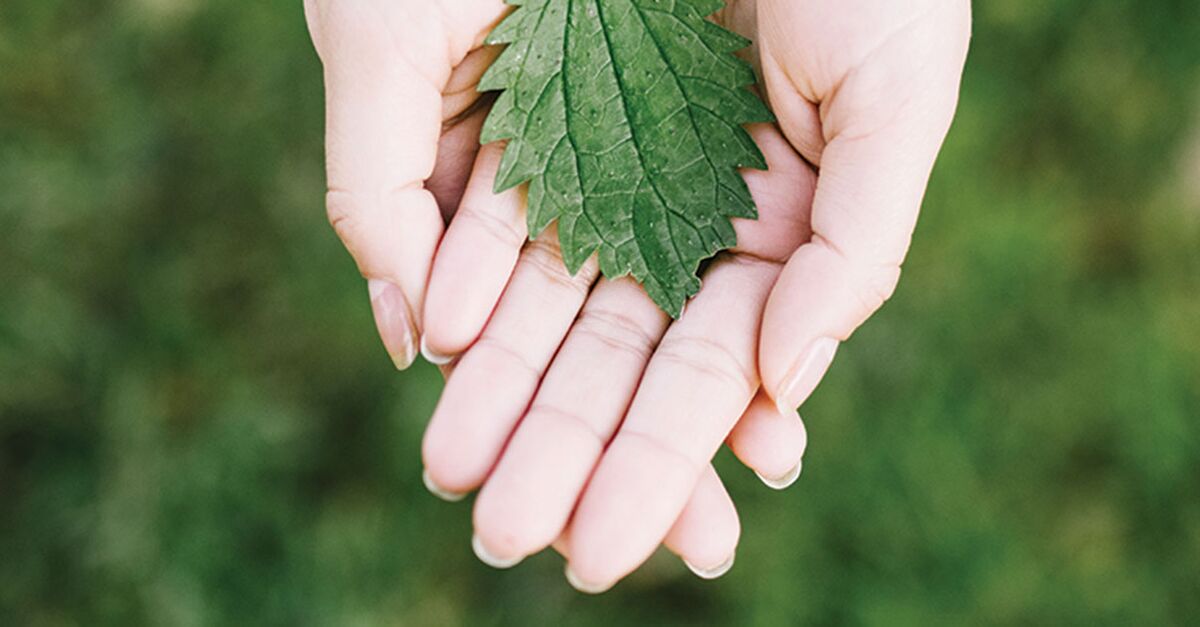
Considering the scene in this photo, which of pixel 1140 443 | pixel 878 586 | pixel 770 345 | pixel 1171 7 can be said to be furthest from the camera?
pixel 1171 7

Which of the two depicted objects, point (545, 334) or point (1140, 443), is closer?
point (545, 334)

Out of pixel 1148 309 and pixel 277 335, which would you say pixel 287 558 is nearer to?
pixel 277 335

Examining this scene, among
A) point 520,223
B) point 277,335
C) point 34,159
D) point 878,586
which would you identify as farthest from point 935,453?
point 34,159

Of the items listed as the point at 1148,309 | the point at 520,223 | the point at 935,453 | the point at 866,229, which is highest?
the point at 866,229

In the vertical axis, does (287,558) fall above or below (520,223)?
below

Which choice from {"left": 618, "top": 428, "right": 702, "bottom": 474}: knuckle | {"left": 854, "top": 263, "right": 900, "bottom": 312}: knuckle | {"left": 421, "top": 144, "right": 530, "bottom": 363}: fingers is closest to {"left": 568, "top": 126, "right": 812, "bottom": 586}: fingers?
{"left": 618, "top": 428, "right": 702, "bottom": 474}: knuckle

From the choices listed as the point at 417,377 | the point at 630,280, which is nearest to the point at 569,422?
the point at 630,280

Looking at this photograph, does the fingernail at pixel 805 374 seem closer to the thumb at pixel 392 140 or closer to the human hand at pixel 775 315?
the human hand at pixel 775 315

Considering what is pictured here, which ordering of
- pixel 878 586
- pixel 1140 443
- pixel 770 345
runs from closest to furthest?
pixel 770 345
pixel 878 586
pixel 1140 443
